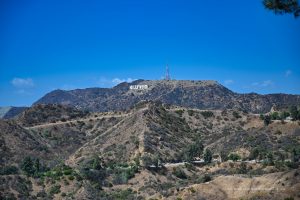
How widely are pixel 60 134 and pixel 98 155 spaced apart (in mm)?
30689

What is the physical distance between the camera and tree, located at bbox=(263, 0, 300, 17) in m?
31.9

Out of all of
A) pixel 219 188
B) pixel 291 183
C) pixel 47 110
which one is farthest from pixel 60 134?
pixel 291 183

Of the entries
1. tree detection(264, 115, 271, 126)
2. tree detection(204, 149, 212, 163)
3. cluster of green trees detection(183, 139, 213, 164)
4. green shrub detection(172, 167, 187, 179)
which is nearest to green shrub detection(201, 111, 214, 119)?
tree detection(264, 115, 271, 126)

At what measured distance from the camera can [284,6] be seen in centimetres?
3203

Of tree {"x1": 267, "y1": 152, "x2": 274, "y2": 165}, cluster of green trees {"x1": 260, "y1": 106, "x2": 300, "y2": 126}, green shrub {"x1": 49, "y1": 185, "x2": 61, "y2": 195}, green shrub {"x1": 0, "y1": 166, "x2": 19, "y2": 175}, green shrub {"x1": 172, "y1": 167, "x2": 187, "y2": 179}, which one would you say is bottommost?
green shrub {"x1": 49, "y1": 185, "x2": 61, "y2": 195}

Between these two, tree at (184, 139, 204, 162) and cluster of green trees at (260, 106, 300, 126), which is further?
cluster of green trees at (260, 106, 300, 126)

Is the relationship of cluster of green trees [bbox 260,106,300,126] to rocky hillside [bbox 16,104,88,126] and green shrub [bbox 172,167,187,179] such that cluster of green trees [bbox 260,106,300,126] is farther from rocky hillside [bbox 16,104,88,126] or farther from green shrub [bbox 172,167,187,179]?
rocky hillside [bbox 16,104,88,126]

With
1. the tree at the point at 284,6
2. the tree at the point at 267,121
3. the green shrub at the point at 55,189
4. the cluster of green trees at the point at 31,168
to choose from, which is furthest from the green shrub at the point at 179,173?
the tree at the point at 284,6

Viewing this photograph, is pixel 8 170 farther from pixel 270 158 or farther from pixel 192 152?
pixel 270 158

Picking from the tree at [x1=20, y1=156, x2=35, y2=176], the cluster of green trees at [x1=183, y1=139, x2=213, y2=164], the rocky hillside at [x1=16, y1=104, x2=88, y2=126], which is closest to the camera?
the tree at [x1=20, y1=156, x2=35, y2=176]

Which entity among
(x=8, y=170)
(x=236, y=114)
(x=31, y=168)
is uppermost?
(x=236, y=114)

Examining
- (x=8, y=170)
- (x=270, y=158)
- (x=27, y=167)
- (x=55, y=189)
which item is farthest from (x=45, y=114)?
(x=270, y=158)

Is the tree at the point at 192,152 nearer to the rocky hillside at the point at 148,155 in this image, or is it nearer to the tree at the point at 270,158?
the rocky hillside at the point at 148,155

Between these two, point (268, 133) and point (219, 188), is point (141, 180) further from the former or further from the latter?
point (268, 133)
